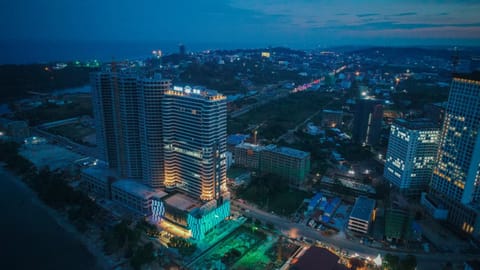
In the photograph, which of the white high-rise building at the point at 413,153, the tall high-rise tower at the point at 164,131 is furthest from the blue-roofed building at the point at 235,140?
the white high-rise building at the point at 413,153

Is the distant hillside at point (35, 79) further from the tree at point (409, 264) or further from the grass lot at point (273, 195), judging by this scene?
the tree at point (409, 264)

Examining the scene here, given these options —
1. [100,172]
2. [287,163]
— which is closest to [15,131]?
[100,172]

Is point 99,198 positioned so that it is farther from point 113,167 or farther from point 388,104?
point 388,104

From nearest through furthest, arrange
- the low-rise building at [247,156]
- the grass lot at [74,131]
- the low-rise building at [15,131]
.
Answer: 1. the low-rise building at [247,156]
2. the low-rise building at [15,131]
3. the grass lot at [74,131]

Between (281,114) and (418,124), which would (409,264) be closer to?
(418,124)

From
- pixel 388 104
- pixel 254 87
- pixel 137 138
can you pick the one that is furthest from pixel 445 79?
pixel 137 138

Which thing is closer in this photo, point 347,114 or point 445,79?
point 347,114

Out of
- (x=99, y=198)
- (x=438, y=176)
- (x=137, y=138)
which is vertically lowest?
(x=99, y=198)
